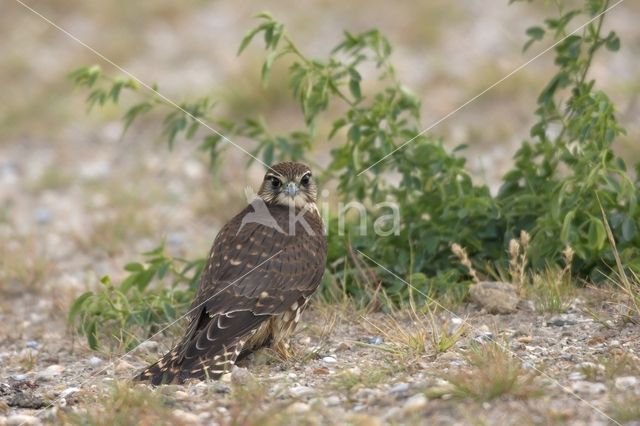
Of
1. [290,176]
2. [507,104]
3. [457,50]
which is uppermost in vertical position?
[457,50]

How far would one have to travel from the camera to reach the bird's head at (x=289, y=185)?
611cm

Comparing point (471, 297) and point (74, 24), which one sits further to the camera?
point (74, 24)

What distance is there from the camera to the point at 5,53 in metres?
13.1

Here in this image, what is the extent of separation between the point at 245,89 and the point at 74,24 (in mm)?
3899

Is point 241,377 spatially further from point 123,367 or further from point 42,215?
point 42,215

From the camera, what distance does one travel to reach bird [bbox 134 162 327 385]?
515 cm

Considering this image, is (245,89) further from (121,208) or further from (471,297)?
(471,297)

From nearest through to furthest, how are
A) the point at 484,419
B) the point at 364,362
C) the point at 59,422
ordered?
the point at 484,419 < the point at 59,422 < the point at 364,362

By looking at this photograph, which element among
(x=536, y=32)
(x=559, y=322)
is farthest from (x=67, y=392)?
(x=536, y=32)

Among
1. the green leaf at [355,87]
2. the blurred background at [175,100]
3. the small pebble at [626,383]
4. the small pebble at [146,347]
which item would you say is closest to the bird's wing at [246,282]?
the small pebble at [146,347]

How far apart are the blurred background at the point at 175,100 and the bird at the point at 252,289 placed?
1982 mm

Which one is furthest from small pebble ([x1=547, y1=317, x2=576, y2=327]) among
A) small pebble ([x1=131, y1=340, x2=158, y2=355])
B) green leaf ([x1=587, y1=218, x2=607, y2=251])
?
small pebble ([x1=131, y1=340, x2=158, y2=355])

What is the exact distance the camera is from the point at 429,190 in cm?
654

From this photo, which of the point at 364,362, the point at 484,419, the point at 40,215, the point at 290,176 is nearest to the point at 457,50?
the point at 40,215
